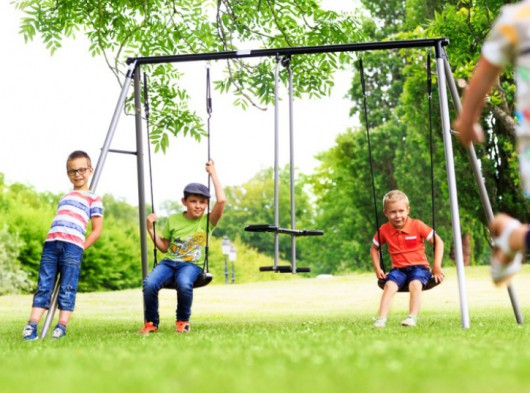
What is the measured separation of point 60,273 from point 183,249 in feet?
3.73

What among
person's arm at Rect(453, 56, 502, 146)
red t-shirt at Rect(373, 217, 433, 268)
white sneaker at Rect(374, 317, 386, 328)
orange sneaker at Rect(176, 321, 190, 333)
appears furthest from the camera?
red t-shirt at Rect(373, 217, 433, 268)

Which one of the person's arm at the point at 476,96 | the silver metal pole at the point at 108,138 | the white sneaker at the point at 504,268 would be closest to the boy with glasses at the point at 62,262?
the silver metal pole at the point at 108,138

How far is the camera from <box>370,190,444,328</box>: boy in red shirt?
7.71 meters

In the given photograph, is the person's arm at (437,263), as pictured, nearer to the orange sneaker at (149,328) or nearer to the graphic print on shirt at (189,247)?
the graphic print on shirt at (189,247)

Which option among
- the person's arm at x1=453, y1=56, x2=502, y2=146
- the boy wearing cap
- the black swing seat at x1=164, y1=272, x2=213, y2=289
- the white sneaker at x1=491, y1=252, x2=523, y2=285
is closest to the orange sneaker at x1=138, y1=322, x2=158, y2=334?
the boy wearing cap

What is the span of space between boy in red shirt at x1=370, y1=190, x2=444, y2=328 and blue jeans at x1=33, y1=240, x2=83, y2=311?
271cm

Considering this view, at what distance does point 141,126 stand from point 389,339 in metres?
4.09

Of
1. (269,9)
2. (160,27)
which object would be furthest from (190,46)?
(269,9)

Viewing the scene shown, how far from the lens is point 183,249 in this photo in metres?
7.61

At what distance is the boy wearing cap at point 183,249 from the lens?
24.2ft

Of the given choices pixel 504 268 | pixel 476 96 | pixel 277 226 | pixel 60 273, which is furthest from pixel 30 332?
pixel 476 96

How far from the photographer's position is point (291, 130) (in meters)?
7.88

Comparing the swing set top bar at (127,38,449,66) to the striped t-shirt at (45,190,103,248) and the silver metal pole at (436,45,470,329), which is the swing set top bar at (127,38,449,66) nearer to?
the silver metal pole at (436,45,470,329)

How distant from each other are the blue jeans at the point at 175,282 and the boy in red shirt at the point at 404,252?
1704 millimetres
